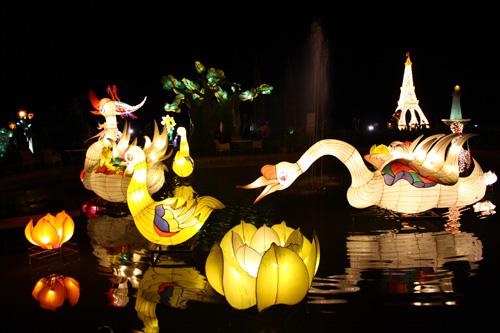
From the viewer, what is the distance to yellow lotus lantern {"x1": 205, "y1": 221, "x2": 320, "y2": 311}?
13.2 ft

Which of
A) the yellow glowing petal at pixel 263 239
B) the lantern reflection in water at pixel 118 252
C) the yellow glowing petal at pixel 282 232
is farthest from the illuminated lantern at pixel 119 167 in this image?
the yellow glowing petal at pixel 263 239

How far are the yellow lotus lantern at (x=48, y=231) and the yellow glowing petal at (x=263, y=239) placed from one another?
3210 millimetres

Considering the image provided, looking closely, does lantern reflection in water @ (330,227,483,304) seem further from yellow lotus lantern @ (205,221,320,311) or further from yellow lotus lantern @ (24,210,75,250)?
yellow lotus lantern @ (24,210,75,250)

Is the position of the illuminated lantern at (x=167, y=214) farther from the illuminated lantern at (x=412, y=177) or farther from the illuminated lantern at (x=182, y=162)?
the illuminated lantern at (x=182, y=162)

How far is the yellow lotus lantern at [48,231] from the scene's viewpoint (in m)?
6.37

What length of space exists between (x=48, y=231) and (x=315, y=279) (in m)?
3.66

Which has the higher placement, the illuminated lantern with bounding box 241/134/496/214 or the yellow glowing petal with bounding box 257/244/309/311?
the illuminated lantern with bounding box 241/134/496/214

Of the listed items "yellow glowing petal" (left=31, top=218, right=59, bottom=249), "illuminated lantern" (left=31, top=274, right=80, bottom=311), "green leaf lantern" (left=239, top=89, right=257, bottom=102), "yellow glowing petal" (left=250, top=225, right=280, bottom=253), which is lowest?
"illuminated lantern" (left=31, top=274, right=80, bottom=311)

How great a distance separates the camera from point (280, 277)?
4.05m

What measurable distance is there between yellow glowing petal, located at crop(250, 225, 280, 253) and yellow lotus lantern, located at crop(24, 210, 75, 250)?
3210mm

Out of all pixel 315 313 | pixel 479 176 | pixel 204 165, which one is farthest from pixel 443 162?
pixel 204 165

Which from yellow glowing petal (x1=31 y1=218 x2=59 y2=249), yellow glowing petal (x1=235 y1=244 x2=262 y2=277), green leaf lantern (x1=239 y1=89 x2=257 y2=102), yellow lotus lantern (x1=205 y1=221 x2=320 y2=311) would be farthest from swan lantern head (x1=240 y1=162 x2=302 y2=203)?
green leaf lantern (x1=239 y1=89 x2=257 y2=102)

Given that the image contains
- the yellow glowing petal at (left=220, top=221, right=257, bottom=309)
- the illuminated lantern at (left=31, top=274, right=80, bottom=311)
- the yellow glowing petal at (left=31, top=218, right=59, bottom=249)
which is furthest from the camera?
the yellow glowing petal at (left=31, top=218, right=59, bottom=249)

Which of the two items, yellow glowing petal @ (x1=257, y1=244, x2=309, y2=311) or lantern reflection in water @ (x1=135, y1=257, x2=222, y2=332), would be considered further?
lantern reflection in water @ (x1=135, y1=257, x2=222, y2=332)
